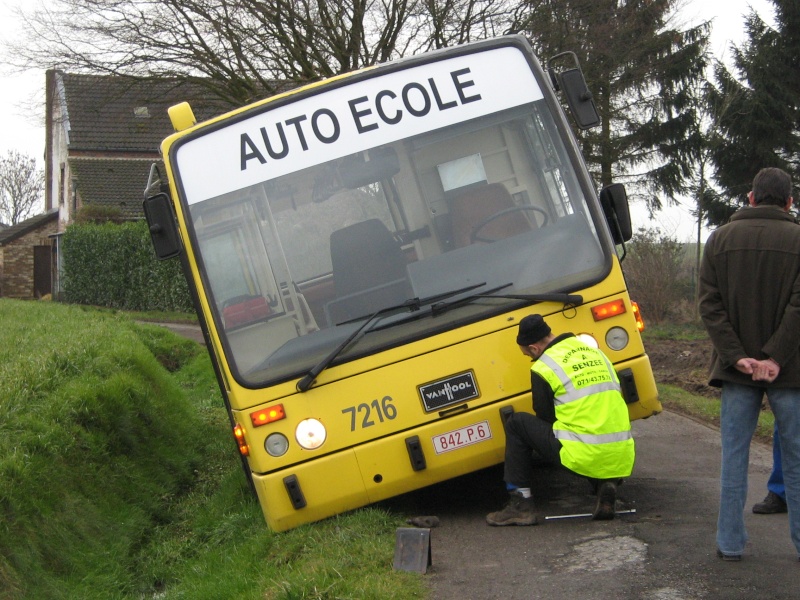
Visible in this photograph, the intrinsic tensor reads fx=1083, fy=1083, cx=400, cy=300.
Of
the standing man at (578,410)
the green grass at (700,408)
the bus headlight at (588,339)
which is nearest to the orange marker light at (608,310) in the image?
the bus headlight at (588,339)

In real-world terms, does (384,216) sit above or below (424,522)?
above

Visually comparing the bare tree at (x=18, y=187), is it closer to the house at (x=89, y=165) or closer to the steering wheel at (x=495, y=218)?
the house at (x=89, y=165)

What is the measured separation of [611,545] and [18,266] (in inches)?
1758

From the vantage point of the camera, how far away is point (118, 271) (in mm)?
36062

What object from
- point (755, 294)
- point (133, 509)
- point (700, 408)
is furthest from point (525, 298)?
point (700, 408)

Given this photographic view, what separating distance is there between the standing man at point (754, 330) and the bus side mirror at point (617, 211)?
1.65 m

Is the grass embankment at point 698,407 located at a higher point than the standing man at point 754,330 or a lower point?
lower

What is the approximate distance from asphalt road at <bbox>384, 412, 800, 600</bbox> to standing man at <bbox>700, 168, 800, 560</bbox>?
0.89 feet

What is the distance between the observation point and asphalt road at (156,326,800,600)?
193 inches

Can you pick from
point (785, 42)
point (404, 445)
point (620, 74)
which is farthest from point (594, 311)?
point (785, 42)

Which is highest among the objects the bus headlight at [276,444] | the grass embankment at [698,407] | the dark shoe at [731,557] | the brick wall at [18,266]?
the brick wall at [18,266]

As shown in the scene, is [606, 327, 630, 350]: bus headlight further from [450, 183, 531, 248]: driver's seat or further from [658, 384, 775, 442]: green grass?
[658, 384, 775, 442]: green grass

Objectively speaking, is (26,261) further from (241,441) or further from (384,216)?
(384,216)

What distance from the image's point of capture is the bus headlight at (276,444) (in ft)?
21.2
